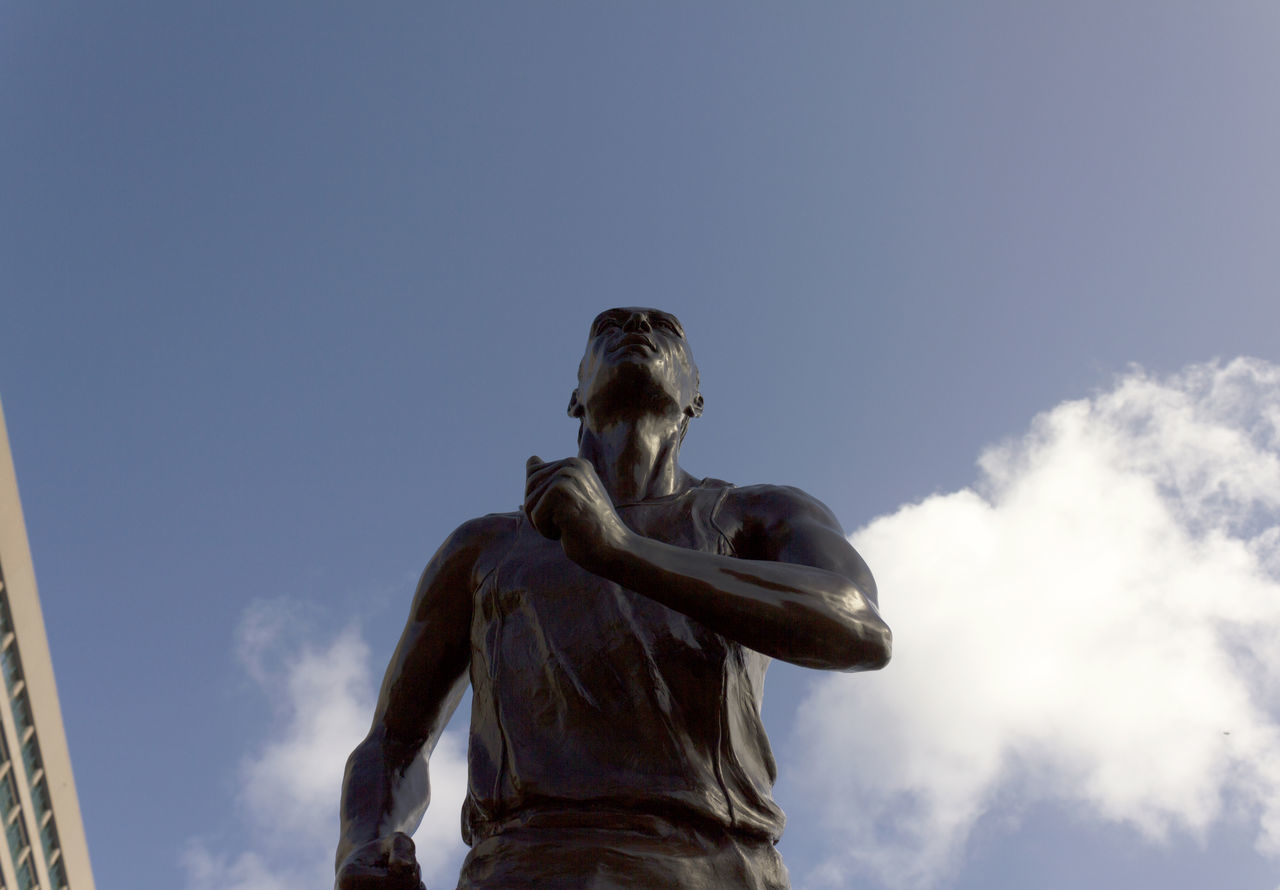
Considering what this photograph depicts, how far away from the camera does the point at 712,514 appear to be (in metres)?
3.23

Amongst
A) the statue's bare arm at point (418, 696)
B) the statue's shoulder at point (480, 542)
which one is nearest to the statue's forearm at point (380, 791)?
the statue's bare arm at point (418, 696)

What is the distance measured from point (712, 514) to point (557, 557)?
456 millimetres

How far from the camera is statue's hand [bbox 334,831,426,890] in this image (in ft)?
8.38

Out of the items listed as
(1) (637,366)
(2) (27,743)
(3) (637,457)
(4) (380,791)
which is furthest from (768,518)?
(2) (27,743)

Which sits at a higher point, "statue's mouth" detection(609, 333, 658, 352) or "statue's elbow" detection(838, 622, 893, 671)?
"statue's mouth" detection(609, 333, 658, 352)

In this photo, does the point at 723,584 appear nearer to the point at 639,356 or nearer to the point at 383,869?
the point at 383,869

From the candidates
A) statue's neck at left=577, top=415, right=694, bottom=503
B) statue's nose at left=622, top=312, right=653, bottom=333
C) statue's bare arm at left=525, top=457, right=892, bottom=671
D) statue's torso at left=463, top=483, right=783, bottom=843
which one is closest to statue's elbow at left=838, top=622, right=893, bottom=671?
statue's bare arm at left=525, top=457, right=892, bottom=671

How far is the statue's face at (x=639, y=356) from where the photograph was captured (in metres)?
3.50

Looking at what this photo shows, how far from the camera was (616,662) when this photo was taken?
282 cm

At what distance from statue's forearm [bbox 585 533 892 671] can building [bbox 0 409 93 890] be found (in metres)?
38.0

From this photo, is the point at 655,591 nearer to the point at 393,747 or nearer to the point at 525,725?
the point at 525,725

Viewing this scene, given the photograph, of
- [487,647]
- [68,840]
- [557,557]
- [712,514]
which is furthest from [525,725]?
[68,840]

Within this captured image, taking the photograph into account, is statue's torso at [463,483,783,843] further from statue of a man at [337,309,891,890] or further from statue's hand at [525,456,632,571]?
statue's hand at [525,456,632,571]

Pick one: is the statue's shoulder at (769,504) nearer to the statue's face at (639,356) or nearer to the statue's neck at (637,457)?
the statue's neck at (637,457)
